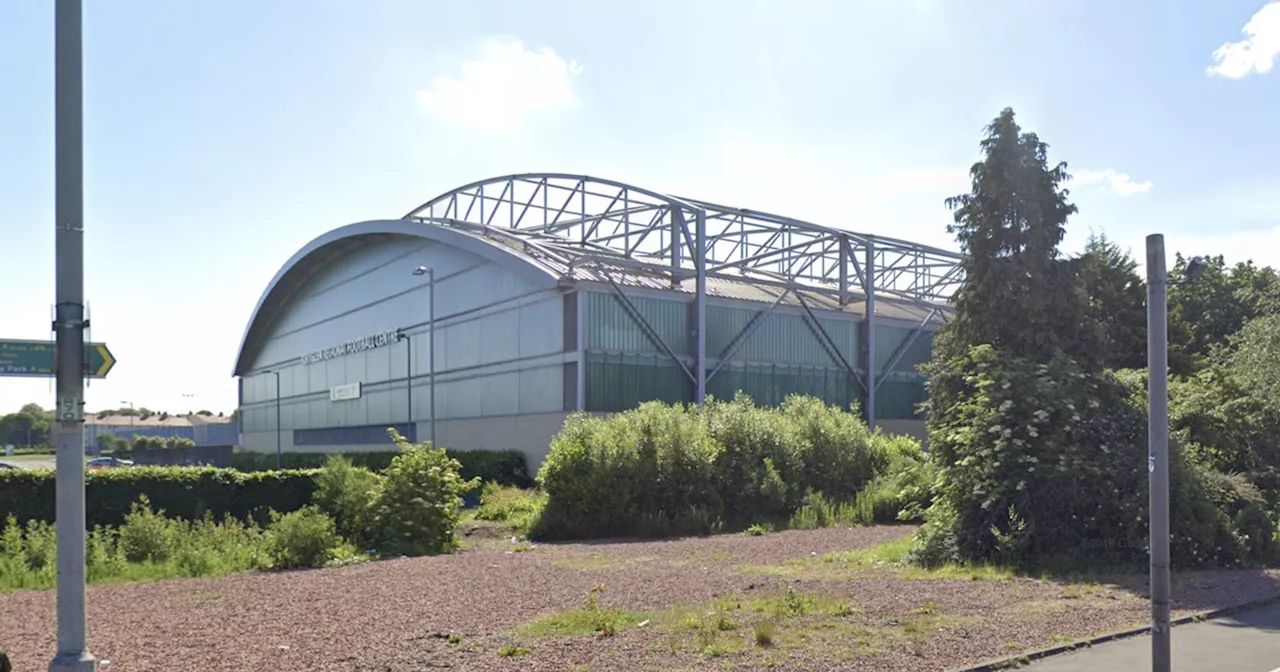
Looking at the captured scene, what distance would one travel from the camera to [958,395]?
60.0 feet

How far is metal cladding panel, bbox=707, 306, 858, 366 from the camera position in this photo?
41.9 meters

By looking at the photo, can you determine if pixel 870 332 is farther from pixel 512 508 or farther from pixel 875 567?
pixel 875 567

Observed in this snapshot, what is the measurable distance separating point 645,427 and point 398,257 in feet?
98.5

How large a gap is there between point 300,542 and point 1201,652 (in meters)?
13.5

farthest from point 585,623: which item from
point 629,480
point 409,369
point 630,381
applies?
point 409,369

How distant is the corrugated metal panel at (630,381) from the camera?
38.0 meters

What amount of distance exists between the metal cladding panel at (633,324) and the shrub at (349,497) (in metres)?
17.4

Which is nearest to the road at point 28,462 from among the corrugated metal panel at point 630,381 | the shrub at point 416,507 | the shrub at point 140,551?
the corrugated metal panel at point 630,381

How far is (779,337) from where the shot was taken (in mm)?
43969

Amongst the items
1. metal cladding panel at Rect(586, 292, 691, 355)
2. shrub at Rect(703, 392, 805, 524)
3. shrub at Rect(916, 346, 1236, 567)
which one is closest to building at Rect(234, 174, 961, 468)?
metal cladding panel at Rect(586, 292, 691, 355)

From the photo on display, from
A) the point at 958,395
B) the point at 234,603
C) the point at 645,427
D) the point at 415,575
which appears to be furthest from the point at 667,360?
the point at 234,603

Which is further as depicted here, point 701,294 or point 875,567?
point 701,294

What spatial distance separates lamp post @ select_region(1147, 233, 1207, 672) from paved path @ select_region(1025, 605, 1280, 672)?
1.35 meters

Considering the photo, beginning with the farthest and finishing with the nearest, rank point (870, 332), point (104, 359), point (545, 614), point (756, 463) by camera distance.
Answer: point (870, 332)
point (756, 463)
point (545, 614)
point (104, 359)
